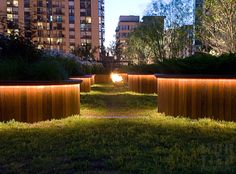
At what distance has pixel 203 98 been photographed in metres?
11.0

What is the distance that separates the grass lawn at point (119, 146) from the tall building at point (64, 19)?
13395cm

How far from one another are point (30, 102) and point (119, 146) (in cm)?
399

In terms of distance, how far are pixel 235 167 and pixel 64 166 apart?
8.39ft

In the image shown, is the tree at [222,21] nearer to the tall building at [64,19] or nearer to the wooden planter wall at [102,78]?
the wooden planter wall at [102,78]

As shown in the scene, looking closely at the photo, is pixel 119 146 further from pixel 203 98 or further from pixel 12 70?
pixel 12 70

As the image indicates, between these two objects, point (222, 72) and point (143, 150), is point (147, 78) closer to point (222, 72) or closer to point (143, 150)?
point (222, 72)

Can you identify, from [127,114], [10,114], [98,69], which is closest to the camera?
[10,114]

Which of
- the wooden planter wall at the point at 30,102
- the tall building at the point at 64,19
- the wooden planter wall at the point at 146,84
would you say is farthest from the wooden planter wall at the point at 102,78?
the tall building at the point at 64,19

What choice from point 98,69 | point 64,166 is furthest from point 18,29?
point 98,69

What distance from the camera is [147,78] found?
79.8 feet

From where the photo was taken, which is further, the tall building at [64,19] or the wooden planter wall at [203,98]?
the tall building at [64,19]

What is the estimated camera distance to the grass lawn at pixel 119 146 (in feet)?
19.5

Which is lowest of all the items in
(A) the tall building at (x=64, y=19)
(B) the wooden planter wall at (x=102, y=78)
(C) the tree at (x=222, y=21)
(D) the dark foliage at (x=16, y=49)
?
(B) the wooden planter wall at (x=102, y=78)

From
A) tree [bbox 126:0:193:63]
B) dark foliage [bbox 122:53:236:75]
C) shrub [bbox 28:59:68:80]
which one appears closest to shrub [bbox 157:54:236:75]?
dark foliage [bbox 122:53:236:75]
